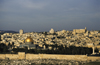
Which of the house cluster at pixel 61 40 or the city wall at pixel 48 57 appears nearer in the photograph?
the city wall at pixel 48 57

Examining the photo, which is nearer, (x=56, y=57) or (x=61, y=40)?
(x=56, y=57)

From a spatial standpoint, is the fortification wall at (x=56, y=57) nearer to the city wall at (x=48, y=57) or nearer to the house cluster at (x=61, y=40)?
the city wall at (x=48, y=57)

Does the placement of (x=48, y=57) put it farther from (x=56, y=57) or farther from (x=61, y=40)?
(x=61, y=40)

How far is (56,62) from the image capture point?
27.7 m

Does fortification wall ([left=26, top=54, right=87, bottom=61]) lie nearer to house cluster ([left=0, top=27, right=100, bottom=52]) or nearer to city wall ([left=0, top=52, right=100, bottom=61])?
city wall ([left=0, top=52, right=100, bottom=61])

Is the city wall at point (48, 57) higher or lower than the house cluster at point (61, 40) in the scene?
lower

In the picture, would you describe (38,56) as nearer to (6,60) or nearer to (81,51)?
(6,60)

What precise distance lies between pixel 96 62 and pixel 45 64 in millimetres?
6696

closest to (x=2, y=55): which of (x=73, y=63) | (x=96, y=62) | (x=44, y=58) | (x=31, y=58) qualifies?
(x=31, y=58)

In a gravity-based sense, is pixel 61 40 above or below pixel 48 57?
above

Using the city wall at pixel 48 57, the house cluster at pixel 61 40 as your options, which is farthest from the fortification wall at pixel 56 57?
the house cluster at pixel 61 40

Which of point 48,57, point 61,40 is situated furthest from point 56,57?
point 61,40

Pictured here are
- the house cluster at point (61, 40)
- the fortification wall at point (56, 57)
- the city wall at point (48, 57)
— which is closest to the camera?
the city wall at point (48, 57)

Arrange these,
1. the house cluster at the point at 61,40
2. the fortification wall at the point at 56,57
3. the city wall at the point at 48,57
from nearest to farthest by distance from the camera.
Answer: the city wall at the point at 48,57 < the fortification wall at the point at 56,57 < the house cluster at the point at 61,40
